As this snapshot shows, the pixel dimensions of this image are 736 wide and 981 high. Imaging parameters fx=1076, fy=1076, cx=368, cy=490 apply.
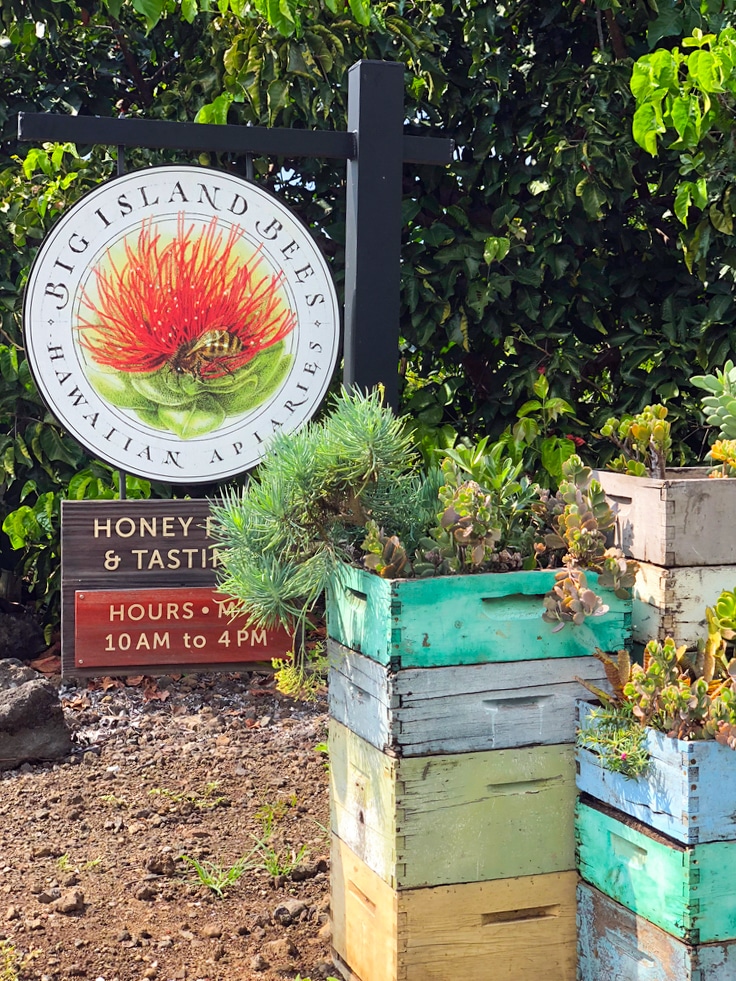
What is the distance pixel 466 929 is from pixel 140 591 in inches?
56.0

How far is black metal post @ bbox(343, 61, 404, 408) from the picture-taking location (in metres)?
3.12

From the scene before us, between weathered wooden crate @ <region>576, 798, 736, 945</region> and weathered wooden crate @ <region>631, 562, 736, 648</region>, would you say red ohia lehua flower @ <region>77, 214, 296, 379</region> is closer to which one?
weathered wooden crate @ <region>631, 562, 736, 648</region>

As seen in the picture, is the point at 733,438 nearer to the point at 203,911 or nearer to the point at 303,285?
the point at 303,285

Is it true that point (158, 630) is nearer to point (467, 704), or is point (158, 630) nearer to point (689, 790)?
point (467, 704)

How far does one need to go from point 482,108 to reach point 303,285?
1.76 meters

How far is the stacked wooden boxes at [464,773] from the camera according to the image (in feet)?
6.68

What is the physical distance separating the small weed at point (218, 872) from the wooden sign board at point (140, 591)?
1.80 feet

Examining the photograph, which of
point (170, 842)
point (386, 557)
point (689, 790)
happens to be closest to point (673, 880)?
point (689, 790)

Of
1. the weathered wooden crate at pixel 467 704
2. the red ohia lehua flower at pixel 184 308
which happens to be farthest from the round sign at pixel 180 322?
the weathered wooden crate at pixel 467 704

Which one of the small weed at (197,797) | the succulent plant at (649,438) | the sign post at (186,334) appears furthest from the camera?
the small weed at (197,797)

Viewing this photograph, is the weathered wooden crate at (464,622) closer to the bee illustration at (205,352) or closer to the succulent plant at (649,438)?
the succulent plant at (649,438)

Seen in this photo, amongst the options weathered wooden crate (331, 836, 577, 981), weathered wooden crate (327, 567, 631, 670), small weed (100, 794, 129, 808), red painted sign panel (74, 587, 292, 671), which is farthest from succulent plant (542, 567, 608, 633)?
small weed (100, 794, 129, 808)

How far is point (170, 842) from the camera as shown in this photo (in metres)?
3.08

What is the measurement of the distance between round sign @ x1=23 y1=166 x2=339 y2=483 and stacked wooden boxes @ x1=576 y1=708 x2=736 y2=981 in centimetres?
160
